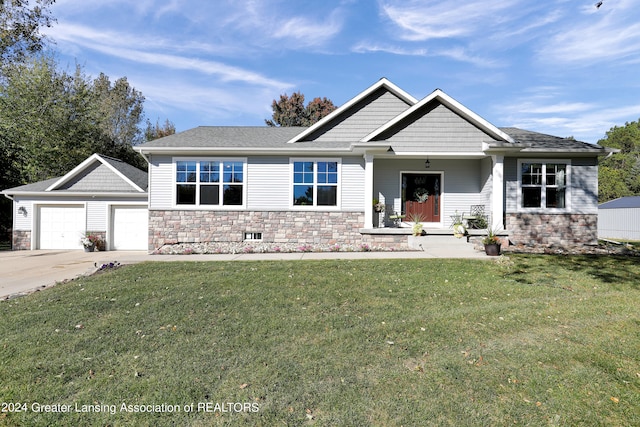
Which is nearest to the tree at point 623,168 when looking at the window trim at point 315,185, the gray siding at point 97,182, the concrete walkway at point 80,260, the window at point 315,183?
the concrete walkway at point 80,260

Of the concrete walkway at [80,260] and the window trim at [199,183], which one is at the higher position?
the window trim at [199,183]

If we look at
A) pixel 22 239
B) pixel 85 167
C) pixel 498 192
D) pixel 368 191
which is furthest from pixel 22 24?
pixel 498 192

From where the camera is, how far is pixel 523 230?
11680mm

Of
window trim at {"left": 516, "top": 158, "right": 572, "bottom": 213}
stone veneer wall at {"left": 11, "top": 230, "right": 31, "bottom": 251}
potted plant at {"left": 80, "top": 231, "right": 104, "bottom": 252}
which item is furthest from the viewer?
stone veneer wall at {"left": 11, "top": 230, "right": 31, "bottom": 251}

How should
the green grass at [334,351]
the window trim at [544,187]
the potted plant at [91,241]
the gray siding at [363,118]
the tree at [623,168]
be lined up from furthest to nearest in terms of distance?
the tree at [623,168] < the potted plant at [91,241] < the gray siding at [363,118] < the window trim at [544,187] < the green grass at [334,351]

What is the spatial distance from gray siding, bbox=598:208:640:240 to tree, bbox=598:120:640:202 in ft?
47.1

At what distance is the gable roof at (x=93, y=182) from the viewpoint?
14227 millimetres

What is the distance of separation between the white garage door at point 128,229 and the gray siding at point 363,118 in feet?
27.8

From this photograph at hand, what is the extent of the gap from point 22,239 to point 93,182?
396 cm

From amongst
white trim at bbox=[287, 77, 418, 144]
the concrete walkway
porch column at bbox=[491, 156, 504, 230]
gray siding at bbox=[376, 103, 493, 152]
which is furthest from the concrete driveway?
porch column at bbox=[491, 156, 504, 230]

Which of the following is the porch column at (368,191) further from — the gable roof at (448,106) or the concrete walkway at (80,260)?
the concrete walkway at (80,260)

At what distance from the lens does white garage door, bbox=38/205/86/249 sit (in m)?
14.4

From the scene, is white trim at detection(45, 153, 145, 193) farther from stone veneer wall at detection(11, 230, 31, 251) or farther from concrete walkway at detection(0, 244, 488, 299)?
concrete walkway at detection(0, 244, 488, 299)

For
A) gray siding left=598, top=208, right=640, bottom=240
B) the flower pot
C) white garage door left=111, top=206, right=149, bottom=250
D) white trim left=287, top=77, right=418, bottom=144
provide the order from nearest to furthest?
the flower pot
white trim left=287, top=77, right=418, bottom=144
white garage door left=111, top=206, right=149, bottom=250
gray siding left=598, top=208, right=640, bottom=240
